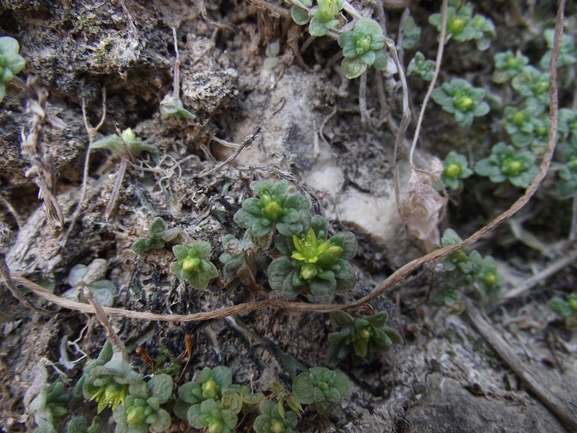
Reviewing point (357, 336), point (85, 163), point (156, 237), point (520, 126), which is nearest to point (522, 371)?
point (357, 336)

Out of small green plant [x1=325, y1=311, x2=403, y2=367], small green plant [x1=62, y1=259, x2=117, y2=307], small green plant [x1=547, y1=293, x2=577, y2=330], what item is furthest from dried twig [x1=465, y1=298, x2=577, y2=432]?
small green plant [x1=62, y1=259, x2=117, y2=307]

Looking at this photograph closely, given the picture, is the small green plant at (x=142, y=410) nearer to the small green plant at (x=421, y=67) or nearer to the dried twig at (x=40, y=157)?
the dried twig at (x=40, y=157)

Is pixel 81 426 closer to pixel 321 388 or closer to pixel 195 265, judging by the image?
pixel 195 265

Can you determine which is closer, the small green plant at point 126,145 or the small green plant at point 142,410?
the small green plant at point 142,410

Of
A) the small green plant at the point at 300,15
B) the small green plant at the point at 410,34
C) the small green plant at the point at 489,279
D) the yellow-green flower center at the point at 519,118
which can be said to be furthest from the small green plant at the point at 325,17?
the small green plant at the point at 489,279

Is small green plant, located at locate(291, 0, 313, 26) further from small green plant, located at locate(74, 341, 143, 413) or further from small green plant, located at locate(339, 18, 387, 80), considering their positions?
small green plant, located at locate(74, 341, 143, 413)
